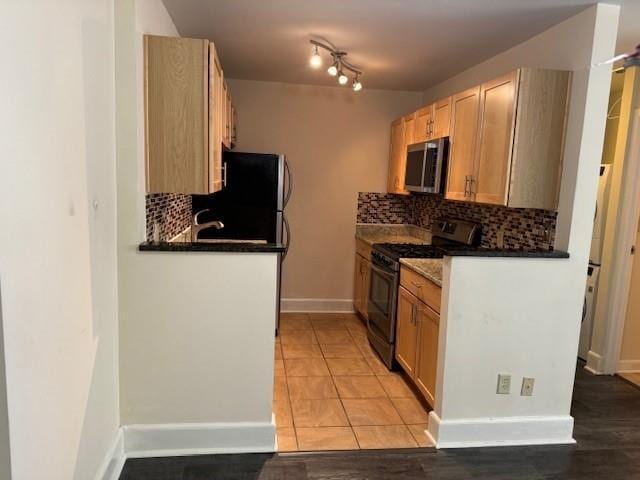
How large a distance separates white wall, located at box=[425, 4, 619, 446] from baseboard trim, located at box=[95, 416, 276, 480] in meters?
0.99

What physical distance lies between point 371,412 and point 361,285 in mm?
1920

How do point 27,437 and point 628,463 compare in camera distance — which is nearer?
point 27,437

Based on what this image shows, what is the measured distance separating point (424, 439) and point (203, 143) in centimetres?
205

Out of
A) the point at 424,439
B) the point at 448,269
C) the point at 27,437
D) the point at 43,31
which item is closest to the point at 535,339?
the point at 448,269

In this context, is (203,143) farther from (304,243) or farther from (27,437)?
(304,243)

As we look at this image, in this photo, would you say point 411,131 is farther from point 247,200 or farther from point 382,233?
point 247,200

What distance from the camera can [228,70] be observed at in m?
4.30

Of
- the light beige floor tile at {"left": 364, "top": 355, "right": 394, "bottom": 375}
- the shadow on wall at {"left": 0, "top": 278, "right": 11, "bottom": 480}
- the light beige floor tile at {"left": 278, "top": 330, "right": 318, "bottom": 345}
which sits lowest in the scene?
the light beige floor tile at {"left": 364, "top": 355, "right": 394, "bottom": 375}

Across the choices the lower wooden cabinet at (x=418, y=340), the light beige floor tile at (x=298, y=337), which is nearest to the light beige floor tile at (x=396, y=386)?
the lower wooden cabinet at (x=418, y=340)

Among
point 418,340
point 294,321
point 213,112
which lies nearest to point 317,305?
point 294,321

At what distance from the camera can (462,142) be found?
331 cm

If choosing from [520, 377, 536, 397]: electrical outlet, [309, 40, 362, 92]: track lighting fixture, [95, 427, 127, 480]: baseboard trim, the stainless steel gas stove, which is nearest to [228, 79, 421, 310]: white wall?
[309, 40, 362, 92]: track lighting fixture

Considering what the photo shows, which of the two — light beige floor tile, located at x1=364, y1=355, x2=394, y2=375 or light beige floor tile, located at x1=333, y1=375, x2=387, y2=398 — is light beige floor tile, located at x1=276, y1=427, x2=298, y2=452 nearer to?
light beige floor tile, located at x1=333, y1=375, x2=387, y2=398

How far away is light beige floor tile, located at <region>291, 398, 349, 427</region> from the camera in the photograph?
283 centimetres
